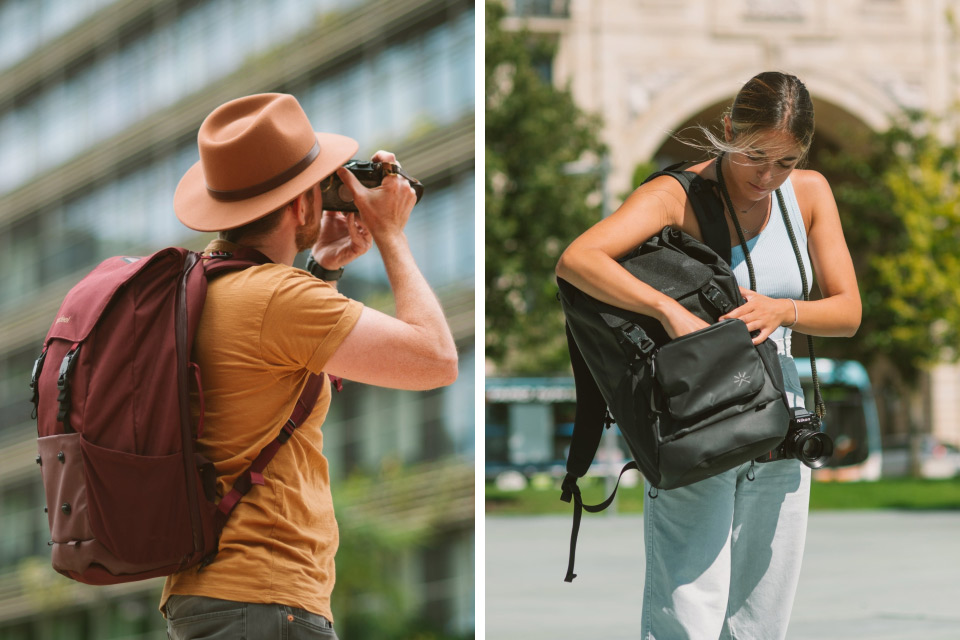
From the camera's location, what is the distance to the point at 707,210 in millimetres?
2676

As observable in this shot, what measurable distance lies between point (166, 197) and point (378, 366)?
917 inches

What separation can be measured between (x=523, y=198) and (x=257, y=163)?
895 inches

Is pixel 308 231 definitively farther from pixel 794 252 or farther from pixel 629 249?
pixel 794 252

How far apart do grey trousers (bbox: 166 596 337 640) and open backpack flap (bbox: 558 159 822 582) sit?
81cm

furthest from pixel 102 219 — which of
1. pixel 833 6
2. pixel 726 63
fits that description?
pixel 833 6

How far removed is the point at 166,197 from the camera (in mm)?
24344

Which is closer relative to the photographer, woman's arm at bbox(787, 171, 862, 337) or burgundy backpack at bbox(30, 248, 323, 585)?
burgundy backpack at bbox(30, 248, 323, 585)

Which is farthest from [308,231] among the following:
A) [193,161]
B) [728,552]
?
[193,161]

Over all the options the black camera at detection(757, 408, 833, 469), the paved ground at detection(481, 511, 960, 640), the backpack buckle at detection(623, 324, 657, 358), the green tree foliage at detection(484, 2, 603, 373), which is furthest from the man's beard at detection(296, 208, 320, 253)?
the green tree foliage at detection(484, 2, 603, 373)

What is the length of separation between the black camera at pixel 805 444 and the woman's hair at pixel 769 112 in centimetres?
61

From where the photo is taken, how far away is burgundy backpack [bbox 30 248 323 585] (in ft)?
6.48

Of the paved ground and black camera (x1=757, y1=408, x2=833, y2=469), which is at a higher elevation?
black camera (x1=757, y1=408, x2=833, y2=469)

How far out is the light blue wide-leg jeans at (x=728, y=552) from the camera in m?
2.56

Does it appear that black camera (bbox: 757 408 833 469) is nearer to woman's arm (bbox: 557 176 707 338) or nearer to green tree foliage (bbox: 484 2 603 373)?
Result: woman's arm (bbox: 557 176 707 338)
